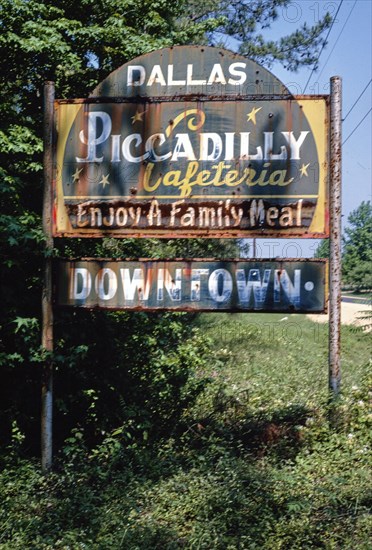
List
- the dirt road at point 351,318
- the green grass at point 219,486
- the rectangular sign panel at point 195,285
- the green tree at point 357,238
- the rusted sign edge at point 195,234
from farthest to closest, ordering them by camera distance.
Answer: the green tree at point 357,238, the dirt road at point 351,318, the rusted sign edge at point 195,234, the rectangular sign panel at point 195,285, the green grass at point 219,486

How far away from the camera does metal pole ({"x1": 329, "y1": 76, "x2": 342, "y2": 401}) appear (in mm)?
6582

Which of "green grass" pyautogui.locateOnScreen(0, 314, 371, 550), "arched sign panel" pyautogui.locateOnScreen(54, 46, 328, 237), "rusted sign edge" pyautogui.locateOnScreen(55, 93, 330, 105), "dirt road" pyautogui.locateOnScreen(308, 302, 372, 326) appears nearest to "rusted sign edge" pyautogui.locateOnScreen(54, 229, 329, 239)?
"arched sign panel" pyautogui.locateOnScreen(54, 46, 328, 237)

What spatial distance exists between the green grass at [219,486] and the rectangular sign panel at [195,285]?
147 centimetres

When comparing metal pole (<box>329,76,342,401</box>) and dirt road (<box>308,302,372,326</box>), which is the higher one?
metal pole (<box>329,76,342,401</box>)

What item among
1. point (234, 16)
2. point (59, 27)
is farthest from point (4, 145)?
point (234, 16)

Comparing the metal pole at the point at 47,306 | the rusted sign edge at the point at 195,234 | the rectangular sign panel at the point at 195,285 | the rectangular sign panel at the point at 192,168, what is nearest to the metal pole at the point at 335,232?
the rectangular sign panel at the point at 192,168

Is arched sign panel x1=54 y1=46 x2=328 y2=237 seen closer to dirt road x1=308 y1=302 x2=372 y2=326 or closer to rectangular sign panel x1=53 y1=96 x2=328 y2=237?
rectangular sign panel x1=53 y1=96 x2=328 y2=237

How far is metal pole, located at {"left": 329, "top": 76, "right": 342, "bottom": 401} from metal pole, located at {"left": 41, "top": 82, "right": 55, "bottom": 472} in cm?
300

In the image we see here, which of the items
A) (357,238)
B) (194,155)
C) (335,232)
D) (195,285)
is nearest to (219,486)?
(195,285)

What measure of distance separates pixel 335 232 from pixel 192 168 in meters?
1.68

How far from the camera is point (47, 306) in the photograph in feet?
21.9

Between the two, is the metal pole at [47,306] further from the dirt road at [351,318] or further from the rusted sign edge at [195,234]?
the dirt road at [351,318]

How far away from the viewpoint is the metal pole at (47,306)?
6543 mm

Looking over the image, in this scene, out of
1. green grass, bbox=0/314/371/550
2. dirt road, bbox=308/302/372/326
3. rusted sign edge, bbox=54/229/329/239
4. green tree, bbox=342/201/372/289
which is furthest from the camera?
green tree, bbox=342/201/372/289
